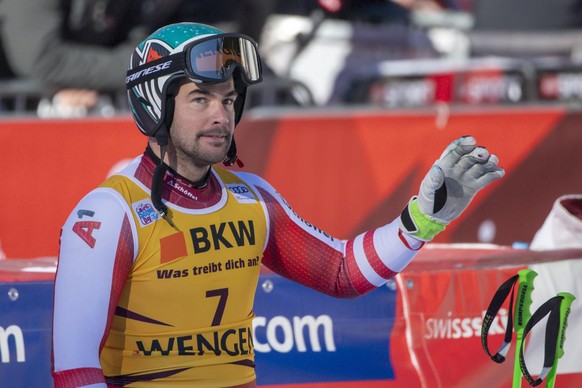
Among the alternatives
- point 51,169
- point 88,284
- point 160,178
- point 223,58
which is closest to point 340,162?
point 51,169

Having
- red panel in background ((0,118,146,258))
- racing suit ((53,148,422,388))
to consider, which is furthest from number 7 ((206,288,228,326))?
red panel in background ((0,118,146,258))

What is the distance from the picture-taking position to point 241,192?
4.52 metres

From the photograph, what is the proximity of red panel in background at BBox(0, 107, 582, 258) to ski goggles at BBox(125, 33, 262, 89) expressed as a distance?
157 inches

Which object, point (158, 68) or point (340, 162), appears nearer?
point (158, 68)

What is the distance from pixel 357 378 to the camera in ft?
17.0

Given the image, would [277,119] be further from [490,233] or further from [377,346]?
[377,346]

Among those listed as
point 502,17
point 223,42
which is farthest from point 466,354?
point 502,17

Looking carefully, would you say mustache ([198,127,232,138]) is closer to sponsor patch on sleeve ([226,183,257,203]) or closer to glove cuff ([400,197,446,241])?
sponsor patch on sleeve ([226,183,257,203])

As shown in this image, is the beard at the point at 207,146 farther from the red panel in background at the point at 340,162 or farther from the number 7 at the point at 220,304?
Answer: the red panel in background at the point at 340,162

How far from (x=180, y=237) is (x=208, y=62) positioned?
59cm

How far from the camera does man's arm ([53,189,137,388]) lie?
13.0 ft

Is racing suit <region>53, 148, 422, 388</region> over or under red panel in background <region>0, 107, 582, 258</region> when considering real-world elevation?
over

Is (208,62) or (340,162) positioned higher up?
(208,62)

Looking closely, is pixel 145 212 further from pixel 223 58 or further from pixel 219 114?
pixel 223 58
